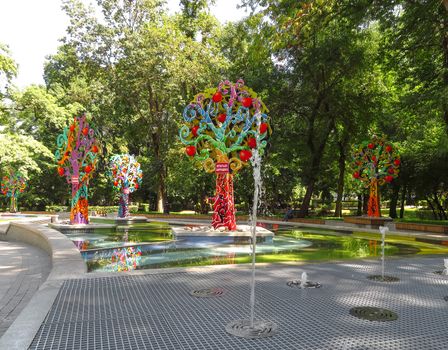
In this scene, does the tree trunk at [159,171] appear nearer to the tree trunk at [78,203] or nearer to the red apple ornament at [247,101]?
the tree trunk at [78,203]

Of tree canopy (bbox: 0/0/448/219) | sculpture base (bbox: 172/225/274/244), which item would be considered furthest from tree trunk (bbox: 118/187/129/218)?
sculpture base (bbox: 172/225/274/244)

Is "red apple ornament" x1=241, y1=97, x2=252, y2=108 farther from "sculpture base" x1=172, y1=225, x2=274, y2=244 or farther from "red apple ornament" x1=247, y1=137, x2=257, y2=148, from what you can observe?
"sculpture base" x1=172, y1=225, x2=274, y2=244

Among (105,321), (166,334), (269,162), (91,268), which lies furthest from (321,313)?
(269,162)

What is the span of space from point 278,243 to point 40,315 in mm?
11631

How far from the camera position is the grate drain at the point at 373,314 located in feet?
18.2

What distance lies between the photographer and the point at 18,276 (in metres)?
9.38

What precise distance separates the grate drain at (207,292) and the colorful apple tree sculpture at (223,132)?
31.9 ft

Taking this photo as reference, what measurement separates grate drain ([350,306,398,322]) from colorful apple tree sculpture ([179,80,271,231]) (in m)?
10.9

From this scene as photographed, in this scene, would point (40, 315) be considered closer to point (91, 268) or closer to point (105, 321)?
point (105, 321)

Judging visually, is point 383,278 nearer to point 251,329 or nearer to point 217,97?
point 251,329

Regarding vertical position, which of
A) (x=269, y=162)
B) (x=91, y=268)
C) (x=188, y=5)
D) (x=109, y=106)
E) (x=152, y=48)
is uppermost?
(x=188, y=5)

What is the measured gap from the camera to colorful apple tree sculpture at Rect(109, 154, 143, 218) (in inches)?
1087

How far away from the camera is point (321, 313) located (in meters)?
5.80

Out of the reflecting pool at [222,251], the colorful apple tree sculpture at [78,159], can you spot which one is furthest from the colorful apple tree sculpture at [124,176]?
the reflecting pool at [222,251]
